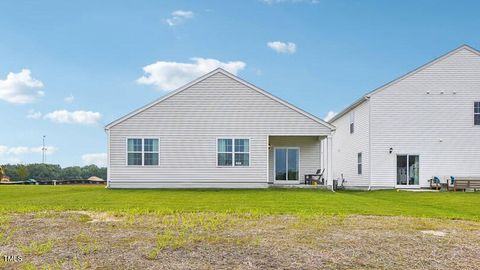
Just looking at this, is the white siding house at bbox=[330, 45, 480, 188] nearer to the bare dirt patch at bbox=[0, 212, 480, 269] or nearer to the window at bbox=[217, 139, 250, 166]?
the window at bbox=[217, 139, 250, 166]

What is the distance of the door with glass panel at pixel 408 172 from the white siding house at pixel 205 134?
4.74 m

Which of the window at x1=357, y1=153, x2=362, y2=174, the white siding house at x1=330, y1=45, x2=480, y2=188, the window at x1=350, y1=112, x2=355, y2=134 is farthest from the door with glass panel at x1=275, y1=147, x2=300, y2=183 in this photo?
the window at x1=350, y1=112, x2=355, y2=134

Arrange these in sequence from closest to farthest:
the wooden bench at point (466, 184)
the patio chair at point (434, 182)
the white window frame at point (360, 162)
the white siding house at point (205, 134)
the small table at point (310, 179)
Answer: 1. the white siding house at point (205, 134)
2. the wooden bench at point (466, 184)
3. the small table at point (310, 179)
4. the patio chair at point (434, 182)
5. the white window frame at point (360, 162)

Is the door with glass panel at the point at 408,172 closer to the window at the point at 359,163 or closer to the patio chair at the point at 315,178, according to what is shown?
the window at the point at 359,163

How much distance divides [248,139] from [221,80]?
10.7 ft

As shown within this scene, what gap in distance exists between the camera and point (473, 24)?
24.0 metres

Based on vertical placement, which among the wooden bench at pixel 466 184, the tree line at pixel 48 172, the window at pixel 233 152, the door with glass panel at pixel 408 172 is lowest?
the tree line at pixel 48 172

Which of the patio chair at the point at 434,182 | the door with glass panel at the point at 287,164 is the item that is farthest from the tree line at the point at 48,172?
the patio chair at the point at 434,182

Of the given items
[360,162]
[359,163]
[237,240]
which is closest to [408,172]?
[360,162]

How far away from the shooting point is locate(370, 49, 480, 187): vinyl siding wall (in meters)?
24.9

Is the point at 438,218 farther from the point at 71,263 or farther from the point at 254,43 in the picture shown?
the point at 254,43

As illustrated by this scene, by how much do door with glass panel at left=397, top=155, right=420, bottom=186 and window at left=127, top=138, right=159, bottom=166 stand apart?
1320cm

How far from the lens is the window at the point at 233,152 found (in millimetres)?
22734

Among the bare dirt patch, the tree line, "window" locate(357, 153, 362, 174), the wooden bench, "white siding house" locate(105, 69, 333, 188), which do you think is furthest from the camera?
the tree line
